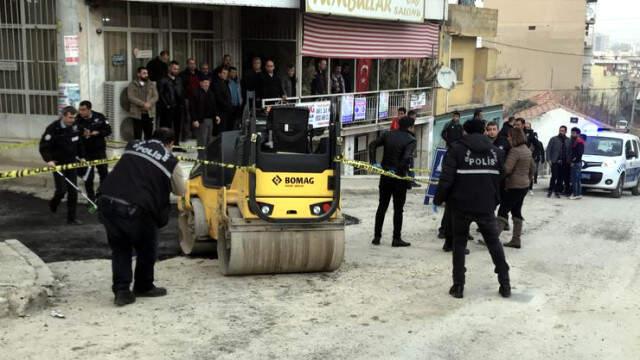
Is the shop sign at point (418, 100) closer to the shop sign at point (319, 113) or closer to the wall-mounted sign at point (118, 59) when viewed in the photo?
the shop sign at point (319, 113)

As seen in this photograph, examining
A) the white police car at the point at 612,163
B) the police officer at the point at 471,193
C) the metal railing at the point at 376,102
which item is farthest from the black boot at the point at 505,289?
the white police car at the point at 612,163

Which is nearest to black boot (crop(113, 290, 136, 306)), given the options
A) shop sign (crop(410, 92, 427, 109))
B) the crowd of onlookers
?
the crowd of onlookers

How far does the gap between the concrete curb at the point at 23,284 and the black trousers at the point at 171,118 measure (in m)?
6.24

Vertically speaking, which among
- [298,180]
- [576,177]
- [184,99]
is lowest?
[576,177]

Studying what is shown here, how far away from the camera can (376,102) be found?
21375 millimetres

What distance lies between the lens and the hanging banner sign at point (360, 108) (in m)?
20.2

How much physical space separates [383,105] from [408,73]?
3.33 m

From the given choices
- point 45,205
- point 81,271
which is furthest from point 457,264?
point 45,205

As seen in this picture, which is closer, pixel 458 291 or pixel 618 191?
pixel 458 291

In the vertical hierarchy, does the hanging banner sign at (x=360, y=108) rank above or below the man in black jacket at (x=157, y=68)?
below

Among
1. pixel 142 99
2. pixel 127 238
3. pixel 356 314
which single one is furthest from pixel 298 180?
pixel 142 99

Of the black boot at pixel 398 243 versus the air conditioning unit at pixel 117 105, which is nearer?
the black boot at pixel 398 243

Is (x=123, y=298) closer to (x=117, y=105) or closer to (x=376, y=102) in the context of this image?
(x=117, y=105)

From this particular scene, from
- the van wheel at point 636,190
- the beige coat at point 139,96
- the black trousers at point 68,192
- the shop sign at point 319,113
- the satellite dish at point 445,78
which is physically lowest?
the van wheel at point 636,190
